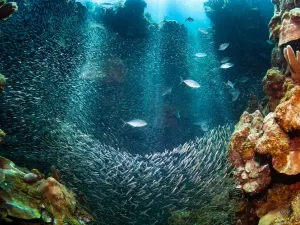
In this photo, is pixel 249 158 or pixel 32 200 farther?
pixel 249 158

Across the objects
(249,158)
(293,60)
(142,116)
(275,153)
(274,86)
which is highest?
(293,60)

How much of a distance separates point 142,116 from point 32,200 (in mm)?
8916

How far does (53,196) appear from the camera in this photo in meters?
3.21

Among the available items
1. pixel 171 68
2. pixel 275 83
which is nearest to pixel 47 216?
pixel 275 83

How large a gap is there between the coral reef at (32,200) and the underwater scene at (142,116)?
0.06 ft

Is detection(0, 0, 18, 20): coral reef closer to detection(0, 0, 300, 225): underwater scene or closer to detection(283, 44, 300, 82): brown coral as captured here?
detection(0, 0, 300, 225): underwater scene

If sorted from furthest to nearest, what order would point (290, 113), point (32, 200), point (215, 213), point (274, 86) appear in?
point (274, 86) → point (215, 213) → point (32, 200) → point (290, 113)

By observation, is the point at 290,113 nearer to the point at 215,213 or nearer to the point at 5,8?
the point at 215,213

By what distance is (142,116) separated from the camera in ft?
38.7

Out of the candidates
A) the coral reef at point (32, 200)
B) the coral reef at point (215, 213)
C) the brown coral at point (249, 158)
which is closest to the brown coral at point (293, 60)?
the brown coral at point (249, 158)

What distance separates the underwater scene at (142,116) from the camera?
324 cm

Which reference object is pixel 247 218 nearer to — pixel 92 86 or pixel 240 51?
pixel 92 86

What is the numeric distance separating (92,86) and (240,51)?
830 cm

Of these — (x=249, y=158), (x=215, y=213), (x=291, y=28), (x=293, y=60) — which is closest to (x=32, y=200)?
(x=215, y=213)
